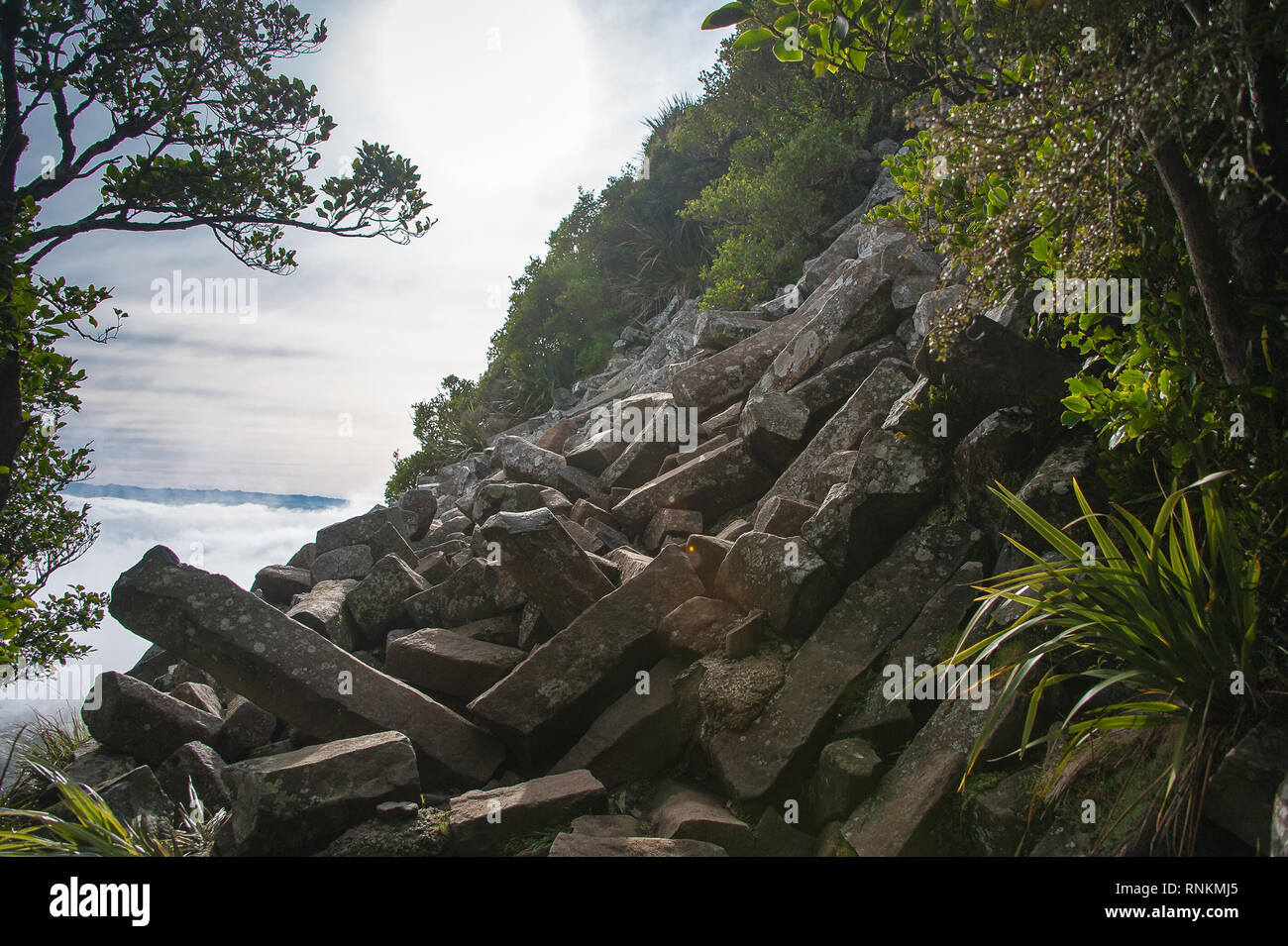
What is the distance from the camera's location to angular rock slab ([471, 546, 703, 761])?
512cm

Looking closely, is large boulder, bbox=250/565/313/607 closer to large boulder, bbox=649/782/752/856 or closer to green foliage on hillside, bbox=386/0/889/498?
large boulder, bbox=649/782/752/856

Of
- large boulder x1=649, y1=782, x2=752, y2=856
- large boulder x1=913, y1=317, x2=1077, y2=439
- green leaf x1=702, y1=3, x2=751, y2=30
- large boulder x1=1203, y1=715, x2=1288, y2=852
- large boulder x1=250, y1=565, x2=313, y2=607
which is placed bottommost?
large boulder x1=649, y1=782, x2=752, y2=856

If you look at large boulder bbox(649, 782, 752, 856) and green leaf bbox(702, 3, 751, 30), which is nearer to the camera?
green leaf bbox(702, 3, 751, 30)

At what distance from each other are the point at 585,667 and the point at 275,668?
2.21m

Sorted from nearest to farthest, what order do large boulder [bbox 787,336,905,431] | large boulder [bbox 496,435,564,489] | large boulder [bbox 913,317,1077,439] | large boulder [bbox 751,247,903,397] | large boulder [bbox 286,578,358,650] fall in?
1. large boulder [bbox 913,317,1077,439]
2. large boulder [bbox 286,578,358,650]
3. large boulder [bbox 787,336,905,431]
4. large boulder [bbox 751,247,903,397]
5. large boulder [bbox 496,435,564,489]

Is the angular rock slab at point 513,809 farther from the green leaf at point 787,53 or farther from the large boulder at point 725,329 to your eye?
the large boulder at point 725,329

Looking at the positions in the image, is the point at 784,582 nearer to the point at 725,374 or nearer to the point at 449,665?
the point at 449,665

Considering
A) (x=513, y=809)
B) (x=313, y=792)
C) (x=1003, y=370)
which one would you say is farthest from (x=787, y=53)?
(x=313, y=792)

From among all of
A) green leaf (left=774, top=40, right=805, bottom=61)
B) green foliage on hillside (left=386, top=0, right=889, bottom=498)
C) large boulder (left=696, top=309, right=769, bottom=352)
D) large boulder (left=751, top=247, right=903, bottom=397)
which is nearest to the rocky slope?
large boulder (left=751, top=247, right=903, bottom=397)

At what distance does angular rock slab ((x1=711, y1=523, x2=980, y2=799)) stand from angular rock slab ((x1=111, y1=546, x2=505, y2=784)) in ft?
6.25

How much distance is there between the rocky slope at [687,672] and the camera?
4.03 m

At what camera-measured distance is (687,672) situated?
16.6 ft

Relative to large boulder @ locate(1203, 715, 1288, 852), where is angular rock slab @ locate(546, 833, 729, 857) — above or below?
below
